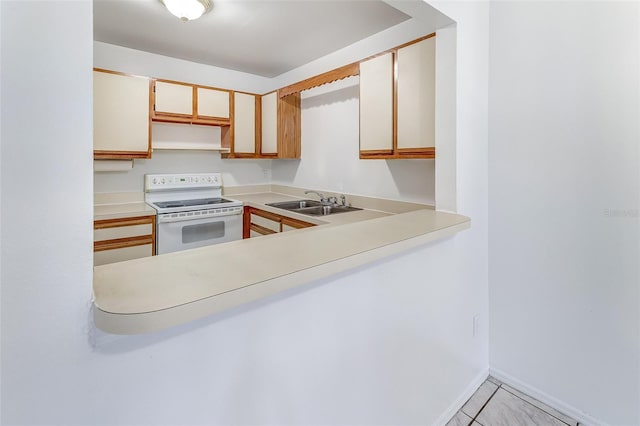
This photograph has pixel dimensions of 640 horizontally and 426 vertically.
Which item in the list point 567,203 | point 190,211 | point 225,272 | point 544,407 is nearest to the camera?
point 225,272

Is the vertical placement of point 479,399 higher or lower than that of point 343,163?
lower

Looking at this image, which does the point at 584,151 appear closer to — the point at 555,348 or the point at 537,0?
the point at 537,0

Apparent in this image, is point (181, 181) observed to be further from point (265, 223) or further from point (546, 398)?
point (546, 398)

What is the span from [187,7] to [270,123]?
60.1 inches

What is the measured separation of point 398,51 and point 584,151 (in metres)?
1.18

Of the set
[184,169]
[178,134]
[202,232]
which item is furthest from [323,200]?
[178,134]

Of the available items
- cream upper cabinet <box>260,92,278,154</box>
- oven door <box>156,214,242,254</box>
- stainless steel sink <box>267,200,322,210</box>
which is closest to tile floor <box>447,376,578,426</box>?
stainless steel sink <box>267,200,322,210</box>

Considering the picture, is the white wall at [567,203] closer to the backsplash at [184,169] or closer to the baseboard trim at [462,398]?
the baseboard trim at [462,398]

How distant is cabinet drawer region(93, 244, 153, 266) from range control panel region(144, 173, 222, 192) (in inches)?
28.8

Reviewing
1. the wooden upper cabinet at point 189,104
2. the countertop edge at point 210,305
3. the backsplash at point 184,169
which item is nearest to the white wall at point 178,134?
the backsplash at point 184,169

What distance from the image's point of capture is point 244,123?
3.45 m

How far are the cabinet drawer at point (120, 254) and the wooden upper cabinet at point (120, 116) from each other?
0.81 meters

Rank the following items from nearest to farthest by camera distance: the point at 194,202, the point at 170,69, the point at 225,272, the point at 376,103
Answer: the point at 225,272 < the point at 376,103 < the point at 170,69 < the point at 194,202

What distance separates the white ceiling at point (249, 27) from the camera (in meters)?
2.14
